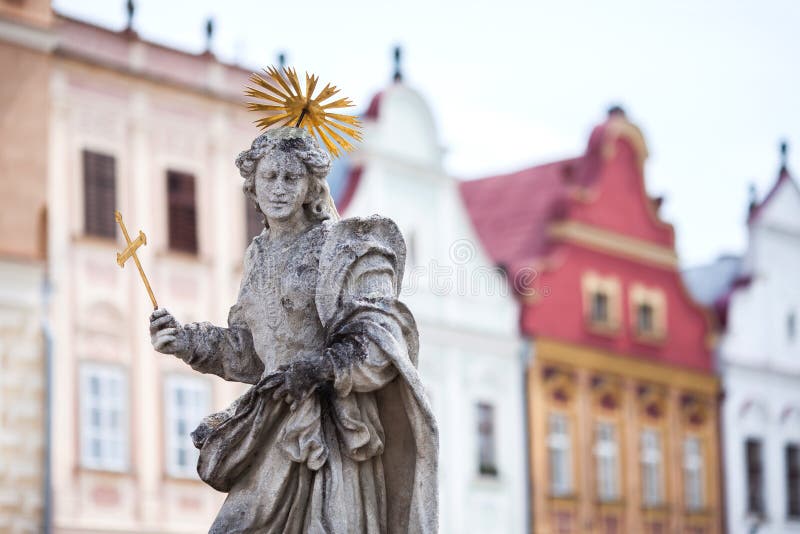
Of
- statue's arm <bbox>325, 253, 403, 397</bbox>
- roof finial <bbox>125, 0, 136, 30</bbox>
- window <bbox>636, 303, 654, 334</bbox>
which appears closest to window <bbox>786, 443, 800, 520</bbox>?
window <bbox>636, 303, 654, 334</bbox>

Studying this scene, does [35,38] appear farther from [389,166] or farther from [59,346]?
[389,166]

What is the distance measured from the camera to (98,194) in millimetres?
26000

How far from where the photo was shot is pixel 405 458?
662 centimetres

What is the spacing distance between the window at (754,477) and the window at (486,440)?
8900 mm

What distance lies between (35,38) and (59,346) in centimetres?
418

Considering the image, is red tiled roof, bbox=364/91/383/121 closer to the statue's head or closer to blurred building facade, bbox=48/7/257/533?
blurred building facade, bbox=48/7/257/533

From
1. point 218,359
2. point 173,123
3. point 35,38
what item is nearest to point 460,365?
point 173,123

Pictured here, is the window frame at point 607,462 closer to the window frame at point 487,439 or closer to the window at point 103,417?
the window frame at point 487,439

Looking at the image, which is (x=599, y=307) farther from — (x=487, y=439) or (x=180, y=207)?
(x=180, y=207)

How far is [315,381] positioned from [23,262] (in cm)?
1903

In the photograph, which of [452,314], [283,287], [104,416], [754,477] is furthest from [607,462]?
[283,287]

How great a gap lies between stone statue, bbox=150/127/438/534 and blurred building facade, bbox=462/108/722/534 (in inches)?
1030

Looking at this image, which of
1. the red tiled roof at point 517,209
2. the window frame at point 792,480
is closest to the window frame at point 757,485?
the window frame at point 792,480

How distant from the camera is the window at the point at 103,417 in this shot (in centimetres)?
2527
